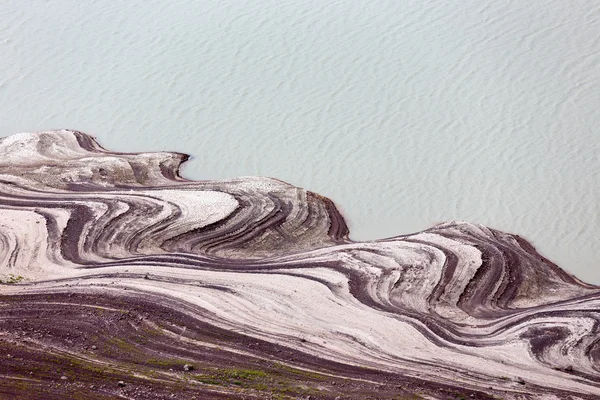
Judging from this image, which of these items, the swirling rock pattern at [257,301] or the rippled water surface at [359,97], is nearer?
the swirling rock pattern at [257,301]

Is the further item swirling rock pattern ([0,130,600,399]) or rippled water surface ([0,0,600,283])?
rippled water surface ([0,0,600,283])

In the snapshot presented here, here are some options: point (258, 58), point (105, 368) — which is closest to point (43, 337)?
point (105, 368)

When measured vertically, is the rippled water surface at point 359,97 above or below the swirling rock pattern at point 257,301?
above

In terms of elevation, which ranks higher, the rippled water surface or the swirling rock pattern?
the rippled water surface

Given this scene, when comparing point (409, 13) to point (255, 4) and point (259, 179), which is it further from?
point (259, 179)
